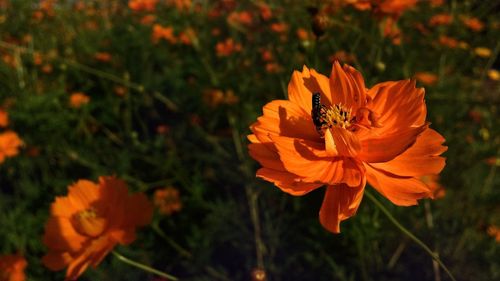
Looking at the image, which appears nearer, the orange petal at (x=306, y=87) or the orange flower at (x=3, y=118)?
the orange petal at (x=306, y=87)

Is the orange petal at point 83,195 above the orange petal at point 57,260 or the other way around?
above

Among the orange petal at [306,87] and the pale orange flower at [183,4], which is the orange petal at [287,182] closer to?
the orange petal at [306,87]

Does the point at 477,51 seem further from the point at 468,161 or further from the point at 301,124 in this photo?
the point at 301,124

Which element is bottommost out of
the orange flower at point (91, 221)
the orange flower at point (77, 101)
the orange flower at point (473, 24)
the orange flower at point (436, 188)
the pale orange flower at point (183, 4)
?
the orange flower at point (436, 188)

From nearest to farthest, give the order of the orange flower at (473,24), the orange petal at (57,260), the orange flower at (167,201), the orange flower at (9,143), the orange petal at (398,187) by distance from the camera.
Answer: the orange petal at (398,187) < the orange petal at (57,260) < the orange flower at (167,201) < the orange flower at (9,143) < the orange flower at (473,24)

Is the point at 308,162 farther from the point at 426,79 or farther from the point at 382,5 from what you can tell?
the point at 426,79

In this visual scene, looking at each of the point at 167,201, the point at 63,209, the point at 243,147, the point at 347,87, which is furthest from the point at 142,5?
the point at 347,87

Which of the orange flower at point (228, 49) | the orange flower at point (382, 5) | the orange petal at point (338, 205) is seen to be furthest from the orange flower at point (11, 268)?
the orange flower at point (228, 49)

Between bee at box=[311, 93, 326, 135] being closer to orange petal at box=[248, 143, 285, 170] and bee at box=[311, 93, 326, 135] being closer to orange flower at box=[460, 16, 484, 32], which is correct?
orange petal at box=[248, 143, 285, 170]

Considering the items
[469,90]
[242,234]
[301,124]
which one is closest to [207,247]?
[242,234]
